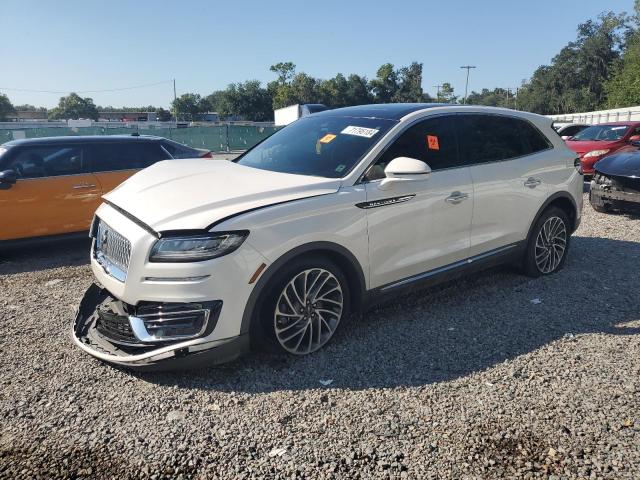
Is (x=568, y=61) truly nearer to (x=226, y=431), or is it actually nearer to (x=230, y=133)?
(x=230, y=133)

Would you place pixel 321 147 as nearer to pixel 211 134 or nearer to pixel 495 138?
pixel 495 138

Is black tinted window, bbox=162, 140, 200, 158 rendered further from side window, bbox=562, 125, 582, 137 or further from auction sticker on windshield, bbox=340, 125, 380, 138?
side window, bbox=562, 125, 582, 137

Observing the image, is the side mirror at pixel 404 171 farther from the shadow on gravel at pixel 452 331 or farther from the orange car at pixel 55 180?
the orange car at pixel 55 180

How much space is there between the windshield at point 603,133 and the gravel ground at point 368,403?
949 centimetres

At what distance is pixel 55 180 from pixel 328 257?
4.47 metres

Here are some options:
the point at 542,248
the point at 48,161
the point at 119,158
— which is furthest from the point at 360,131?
the point at 48,161

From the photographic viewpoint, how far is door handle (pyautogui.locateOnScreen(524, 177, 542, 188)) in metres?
4.75

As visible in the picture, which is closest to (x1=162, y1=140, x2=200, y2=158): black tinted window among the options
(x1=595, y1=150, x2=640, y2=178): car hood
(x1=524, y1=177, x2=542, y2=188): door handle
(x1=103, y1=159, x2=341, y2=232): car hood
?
(x1=103, y1=159, x2=341, y2=232): car hood

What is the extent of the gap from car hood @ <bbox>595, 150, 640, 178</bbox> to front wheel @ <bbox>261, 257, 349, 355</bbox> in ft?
20.1

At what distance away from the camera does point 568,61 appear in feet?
273

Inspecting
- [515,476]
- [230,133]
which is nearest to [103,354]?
[515,476]

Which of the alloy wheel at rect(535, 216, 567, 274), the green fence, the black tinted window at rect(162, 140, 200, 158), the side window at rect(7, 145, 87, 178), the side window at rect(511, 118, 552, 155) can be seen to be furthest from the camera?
the green fence

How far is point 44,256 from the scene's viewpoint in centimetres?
634

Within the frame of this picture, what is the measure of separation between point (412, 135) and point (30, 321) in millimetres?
3648
